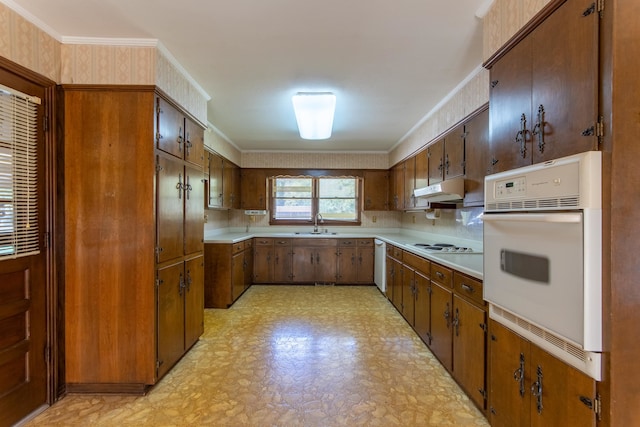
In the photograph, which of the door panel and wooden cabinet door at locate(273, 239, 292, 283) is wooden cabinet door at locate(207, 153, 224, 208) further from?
the door panel

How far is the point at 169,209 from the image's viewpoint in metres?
2.36

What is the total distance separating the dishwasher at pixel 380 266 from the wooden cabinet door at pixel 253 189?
2.23m

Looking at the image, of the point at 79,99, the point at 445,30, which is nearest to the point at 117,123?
the point at 79,99

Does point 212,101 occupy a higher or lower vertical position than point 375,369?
higher

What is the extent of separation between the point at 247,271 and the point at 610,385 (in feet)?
14.6

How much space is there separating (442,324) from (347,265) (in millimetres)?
2833

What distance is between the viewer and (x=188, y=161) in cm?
271

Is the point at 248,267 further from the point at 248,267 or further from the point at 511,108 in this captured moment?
the point at 511,108

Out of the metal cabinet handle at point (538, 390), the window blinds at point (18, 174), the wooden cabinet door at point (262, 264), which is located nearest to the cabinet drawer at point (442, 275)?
Answer: the metal cabinet handle at point (538, 390)

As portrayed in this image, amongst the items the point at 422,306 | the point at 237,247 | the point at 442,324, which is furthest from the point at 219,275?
the point at 442,324

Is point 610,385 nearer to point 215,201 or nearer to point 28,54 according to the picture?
point 28,54

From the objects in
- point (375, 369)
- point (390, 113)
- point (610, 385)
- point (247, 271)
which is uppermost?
point (390, 113)

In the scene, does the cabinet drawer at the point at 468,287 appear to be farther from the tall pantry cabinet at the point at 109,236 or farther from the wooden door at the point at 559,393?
the tall pantry cabinet at the point at 109,236

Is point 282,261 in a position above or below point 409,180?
below
